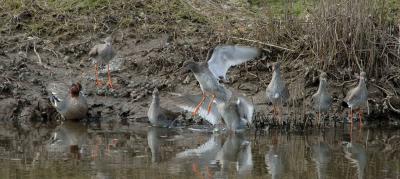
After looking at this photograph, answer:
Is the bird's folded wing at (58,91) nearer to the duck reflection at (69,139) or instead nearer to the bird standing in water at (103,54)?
the duck reflection at (69,139)

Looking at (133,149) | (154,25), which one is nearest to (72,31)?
(154,25)

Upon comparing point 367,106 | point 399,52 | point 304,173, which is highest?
point 399,52

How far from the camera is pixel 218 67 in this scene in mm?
12992

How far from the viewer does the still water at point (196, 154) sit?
376 inches

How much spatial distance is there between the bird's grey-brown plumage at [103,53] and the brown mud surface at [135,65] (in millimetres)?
400

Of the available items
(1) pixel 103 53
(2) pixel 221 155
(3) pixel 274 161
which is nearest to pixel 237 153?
(2) pixel 221 155

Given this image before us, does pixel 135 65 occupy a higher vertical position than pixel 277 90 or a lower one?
higher

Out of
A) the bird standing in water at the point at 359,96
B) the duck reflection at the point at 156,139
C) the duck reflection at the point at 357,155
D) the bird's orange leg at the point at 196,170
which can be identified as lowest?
the bird's orange leg at the point at 196,170

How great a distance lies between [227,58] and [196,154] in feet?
8.51

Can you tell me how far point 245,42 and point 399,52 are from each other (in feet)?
8.21

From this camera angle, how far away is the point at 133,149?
1110 cm

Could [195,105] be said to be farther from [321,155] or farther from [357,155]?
[357,155]

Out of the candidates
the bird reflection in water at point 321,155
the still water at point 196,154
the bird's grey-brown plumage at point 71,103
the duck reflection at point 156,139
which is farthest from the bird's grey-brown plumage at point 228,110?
the bird's grey-brown plumage at point 71,103

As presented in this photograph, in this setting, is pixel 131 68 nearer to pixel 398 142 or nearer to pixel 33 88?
pixel 33 88
